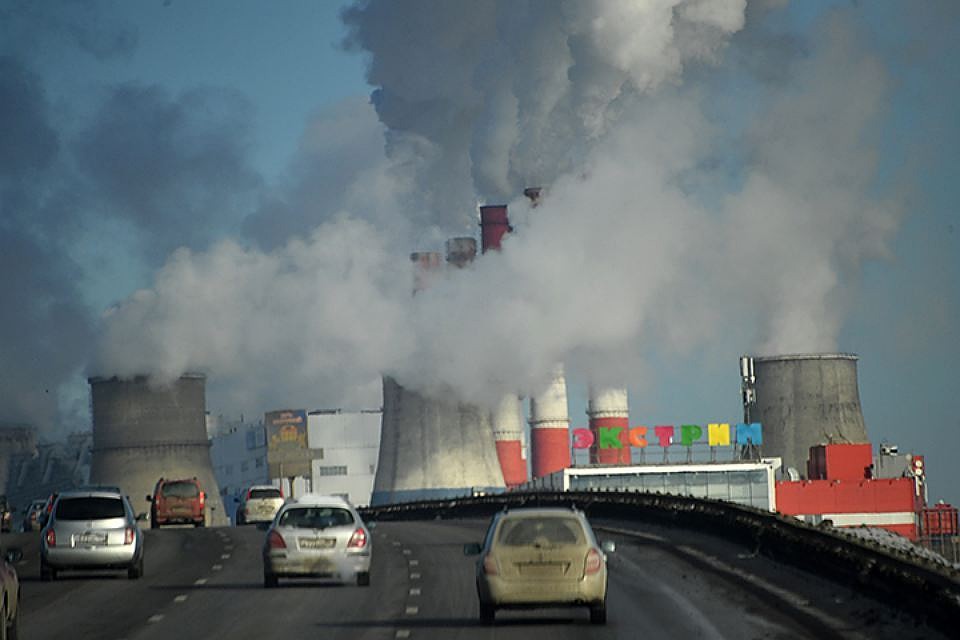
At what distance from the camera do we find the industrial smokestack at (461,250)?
400ft

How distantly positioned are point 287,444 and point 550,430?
3153cm

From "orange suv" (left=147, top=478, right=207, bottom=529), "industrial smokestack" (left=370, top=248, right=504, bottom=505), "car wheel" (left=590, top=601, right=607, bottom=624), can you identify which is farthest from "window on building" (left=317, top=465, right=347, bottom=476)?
"car wheel" (left=590, top=601, right=607, bottom=624)

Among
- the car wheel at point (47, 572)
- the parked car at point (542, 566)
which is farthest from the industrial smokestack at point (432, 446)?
the parked car at point (542, 566)

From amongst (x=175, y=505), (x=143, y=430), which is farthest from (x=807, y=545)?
(x=143, y=430)

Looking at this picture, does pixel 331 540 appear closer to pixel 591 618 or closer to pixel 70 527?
pixel 70 527

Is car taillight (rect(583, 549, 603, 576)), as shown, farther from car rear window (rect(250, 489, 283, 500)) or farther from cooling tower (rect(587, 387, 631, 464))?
cooling tower (rect(587, 387, 631, 464))

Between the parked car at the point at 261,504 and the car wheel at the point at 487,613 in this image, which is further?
the parked car at the point at 261,504

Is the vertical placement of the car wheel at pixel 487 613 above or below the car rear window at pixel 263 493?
below

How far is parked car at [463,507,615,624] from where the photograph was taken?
76.2 ft

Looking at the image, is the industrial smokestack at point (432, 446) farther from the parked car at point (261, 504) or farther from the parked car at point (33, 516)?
the parked car at point (261, 504)

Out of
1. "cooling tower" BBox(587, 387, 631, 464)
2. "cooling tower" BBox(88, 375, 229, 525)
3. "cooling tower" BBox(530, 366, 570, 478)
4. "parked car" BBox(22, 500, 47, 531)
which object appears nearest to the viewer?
"parked car" BBox(22, 500, 47, 531)

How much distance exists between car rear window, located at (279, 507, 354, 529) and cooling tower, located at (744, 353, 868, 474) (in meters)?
93.6

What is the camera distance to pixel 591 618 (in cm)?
2388

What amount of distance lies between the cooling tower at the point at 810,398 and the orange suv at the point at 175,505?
64.1 m
